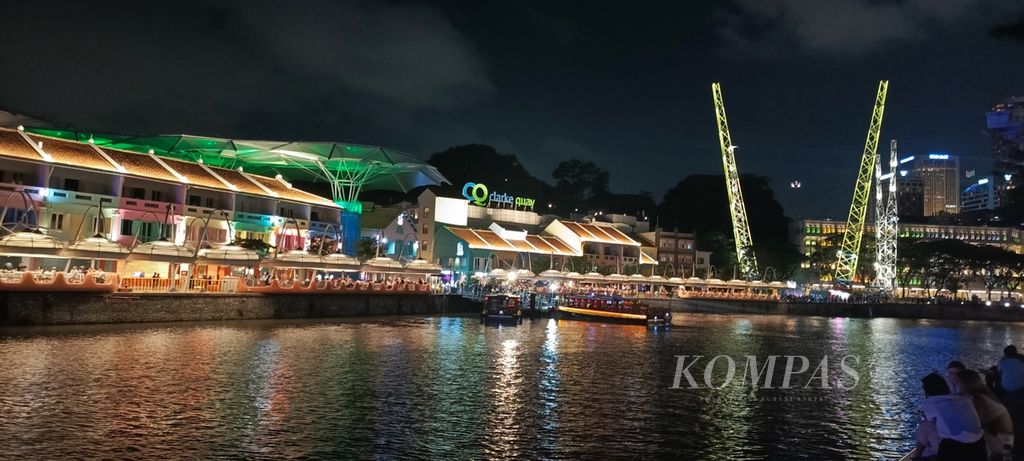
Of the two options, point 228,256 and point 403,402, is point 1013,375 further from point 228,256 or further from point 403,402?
point 228,256

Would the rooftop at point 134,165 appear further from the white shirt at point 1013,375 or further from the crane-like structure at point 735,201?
the crane-like structure at point 735,201

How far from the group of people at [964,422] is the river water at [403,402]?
6.82 meters

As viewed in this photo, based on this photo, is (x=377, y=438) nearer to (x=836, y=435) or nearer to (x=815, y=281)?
(x=836, y=435)

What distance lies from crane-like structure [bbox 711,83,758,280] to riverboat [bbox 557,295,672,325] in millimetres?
65577

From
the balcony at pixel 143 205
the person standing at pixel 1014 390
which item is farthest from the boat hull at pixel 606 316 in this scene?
the person standing at pixel 1014 390

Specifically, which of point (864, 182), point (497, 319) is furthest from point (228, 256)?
point (864, 182)

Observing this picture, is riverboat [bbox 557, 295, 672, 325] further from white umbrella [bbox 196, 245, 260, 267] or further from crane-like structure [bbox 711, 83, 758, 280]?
crane-like structure [bbox 711, 83, 758, 280]

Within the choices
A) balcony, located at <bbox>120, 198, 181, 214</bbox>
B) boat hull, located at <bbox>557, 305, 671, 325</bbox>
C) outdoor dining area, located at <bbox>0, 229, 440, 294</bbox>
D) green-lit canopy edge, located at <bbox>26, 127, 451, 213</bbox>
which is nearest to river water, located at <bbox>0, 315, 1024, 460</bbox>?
outdoor dining area, located at <bbox>0, 229, 440, 294</bbox>

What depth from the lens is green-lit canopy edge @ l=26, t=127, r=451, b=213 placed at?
7839 centimetres

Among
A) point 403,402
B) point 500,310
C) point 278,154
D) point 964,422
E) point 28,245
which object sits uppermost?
point 278,154

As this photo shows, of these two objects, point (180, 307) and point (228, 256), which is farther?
point (228, 256)

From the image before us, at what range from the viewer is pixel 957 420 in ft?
32.6

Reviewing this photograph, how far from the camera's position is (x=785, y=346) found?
1890 inches

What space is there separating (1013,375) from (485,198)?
9294cm
